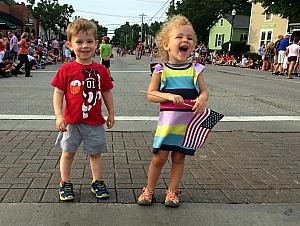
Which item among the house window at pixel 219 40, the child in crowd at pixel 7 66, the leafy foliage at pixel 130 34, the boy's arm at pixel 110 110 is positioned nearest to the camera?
the boy's arm at pixel 110 110

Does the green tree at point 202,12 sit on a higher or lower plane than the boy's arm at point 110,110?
higher

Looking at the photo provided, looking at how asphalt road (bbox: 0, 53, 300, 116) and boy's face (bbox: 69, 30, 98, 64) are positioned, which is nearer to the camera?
boy's face (bbox: 69, 30, 98, 64)

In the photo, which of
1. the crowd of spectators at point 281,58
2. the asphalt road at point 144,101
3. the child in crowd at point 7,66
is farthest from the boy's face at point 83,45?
the child in crowd at point 7,66

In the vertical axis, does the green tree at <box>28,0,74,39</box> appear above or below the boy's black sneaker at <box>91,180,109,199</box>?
above

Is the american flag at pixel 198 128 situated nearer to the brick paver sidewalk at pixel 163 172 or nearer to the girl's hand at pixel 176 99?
the girl's hand at pixel 176 99

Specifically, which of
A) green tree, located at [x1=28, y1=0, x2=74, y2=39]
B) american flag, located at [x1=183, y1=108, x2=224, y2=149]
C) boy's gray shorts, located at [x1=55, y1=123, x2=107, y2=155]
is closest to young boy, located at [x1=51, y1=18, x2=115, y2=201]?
boy's gray shorts, located at [x1=55, y1=123, x2=107, y2=155]

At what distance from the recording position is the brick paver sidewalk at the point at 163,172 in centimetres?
343

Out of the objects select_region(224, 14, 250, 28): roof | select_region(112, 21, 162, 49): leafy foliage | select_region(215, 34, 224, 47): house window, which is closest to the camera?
select_region(224, 14, 250, 28): roof

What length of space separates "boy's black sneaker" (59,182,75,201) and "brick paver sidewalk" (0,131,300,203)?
69 millimetres

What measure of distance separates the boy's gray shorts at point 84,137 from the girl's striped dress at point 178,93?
56 centimetres

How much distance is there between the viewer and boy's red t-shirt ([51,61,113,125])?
3.11m

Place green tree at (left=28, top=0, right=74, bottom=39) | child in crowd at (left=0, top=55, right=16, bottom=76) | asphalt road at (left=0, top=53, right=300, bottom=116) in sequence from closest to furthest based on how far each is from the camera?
asphalt road at (left=0, top=53, right=300, bottom=116) → child in crowd at (left=0, top=55, right=16, bottom=76) → green tree at (left=28, top=0, right=74, bottom=39)

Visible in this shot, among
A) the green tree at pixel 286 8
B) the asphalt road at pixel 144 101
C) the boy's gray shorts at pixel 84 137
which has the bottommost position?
the asphalt road at pixel 144 101

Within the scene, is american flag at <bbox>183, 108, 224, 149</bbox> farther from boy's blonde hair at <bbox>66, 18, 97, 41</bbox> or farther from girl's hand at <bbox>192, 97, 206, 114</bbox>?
boy's blonde hair at <bbox>66, 18, 97, 41</bbox>
